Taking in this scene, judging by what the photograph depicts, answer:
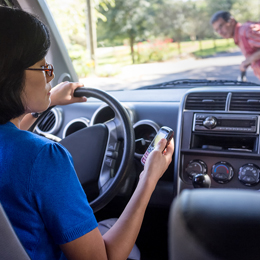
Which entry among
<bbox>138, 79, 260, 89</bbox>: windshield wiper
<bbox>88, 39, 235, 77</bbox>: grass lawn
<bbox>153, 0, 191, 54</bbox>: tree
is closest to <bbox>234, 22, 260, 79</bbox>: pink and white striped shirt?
<bbox>138, 79, 260, 89</bbox>: windshield wiper

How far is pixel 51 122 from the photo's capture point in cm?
260

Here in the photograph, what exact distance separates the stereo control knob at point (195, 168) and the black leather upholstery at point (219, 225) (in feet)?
5.10

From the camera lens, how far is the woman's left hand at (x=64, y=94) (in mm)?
1793

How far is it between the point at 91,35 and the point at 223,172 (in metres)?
2.70

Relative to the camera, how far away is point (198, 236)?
520 mm

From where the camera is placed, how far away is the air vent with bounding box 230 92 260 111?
6.62 ft

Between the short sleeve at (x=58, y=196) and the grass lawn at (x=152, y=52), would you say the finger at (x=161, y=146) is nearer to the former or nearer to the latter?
the short sleeve at (x=58, y=196)

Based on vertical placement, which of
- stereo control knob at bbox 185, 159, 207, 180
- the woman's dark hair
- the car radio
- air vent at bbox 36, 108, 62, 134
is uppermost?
the woman's dark hair

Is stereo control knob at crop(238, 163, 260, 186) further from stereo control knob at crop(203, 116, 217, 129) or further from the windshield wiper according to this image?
the windshield wiper

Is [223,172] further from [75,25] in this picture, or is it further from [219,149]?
[75,25]

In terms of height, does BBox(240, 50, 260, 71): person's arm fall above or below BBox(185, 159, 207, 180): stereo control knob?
above

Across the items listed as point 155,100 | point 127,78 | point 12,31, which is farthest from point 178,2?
point 12,31

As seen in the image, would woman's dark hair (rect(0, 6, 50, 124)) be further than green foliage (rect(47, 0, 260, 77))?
No

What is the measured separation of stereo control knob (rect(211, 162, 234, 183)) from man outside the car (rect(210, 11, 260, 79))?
47.2 inches
